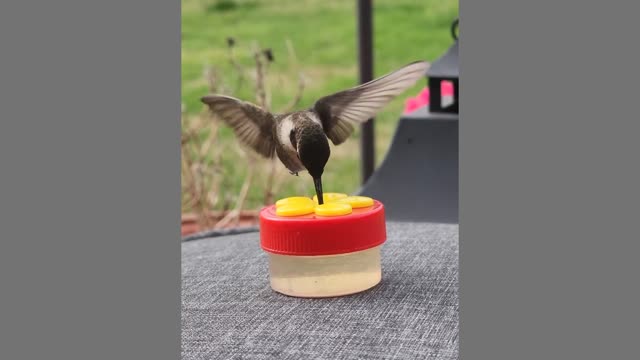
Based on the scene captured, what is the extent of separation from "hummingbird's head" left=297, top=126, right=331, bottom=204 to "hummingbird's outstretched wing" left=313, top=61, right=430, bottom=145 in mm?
112

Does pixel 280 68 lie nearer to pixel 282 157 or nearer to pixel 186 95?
pixel 186 95

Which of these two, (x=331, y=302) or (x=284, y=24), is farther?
(x=284, y=24)

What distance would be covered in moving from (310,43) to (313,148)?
186 cm

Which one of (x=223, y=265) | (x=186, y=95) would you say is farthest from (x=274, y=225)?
(x=186, y=95)

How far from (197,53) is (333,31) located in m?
0.53

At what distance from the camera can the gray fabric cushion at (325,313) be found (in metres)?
1.09

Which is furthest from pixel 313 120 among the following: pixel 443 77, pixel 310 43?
pixel 310 43

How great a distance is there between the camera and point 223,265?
148 cm

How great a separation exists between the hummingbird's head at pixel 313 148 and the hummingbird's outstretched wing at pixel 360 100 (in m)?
0.11

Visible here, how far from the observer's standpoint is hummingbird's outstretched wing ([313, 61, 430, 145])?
1.31 metres

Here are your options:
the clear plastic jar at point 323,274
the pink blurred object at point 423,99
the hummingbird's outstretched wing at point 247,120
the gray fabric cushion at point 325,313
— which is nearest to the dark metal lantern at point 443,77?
the pink blurred object at point 423,99

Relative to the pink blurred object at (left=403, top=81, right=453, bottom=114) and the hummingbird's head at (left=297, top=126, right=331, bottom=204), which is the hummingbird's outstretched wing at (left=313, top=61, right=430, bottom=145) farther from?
the pink blurred object at (left=403, top=81, right=453, bottom=114)

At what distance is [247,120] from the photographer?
55.6 inches

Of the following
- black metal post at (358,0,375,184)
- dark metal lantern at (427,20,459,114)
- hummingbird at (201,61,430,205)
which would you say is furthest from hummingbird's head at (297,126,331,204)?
black metal post at (358,0,375,184)
